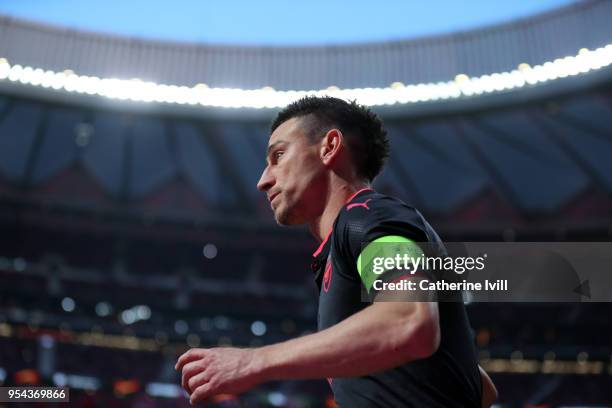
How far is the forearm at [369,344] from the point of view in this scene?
1937mm

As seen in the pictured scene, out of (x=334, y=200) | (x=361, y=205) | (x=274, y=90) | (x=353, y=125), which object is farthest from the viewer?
(x=274, y=90)

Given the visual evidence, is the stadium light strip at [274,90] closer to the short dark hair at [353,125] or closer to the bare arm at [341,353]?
the short dark hair at [353,125]

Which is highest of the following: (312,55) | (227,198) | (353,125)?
(312,55)

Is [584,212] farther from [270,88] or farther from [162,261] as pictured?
[162,261]

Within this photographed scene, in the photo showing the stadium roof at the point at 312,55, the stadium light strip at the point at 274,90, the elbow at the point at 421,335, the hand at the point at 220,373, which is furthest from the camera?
the stadium roof at the point at 312,55

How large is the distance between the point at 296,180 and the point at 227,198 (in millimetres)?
19582

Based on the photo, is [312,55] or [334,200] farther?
[312,55]

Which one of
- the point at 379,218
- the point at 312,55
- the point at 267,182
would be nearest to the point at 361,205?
the point at 379,218

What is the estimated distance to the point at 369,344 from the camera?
6.42 ft

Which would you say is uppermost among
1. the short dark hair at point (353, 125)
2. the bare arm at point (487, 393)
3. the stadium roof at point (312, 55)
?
the stadium roof at point (312, 55)

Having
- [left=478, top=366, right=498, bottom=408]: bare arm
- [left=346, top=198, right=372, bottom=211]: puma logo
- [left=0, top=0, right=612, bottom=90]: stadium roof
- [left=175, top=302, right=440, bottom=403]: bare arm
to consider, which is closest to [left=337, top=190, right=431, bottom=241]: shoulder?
[left=346, top=198, right=372, bottom=211]: puma logo

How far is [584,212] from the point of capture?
68.9ft

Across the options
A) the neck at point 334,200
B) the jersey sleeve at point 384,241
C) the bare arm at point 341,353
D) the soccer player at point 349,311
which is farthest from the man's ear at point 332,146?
the bare arm at point 341,353

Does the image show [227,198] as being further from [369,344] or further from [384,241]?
[369,344]
